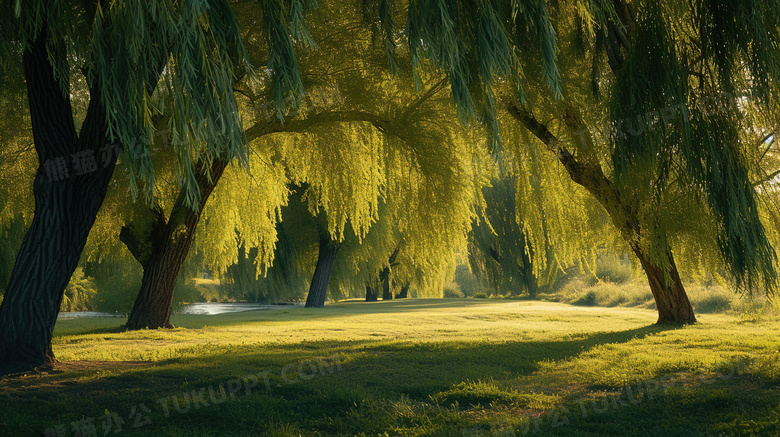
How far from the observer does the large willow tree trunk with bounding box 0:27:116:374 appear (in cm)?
520

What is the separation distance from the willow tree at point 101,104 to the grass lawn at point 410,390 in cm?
99

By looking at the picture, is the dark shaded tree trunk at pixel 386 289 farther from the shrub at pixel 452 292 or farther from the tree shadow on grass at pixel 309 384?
the tree shadow on grass at pixel 309 384

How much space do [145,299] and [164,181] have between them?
2291 millimetres

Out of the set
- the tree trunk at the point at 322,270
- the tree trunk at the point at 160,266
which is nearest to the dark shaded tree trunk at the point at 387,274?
the tree trunk at the point at 322,270

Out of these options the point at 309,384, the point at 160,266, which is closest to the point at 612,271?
the point at 160,266

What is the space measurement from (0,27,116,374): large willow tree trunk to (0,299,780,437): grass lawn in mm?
604

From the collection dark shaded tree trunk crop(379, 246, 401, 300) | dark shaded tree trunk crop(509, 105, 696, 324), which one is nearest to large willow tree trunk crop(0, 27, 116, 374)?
dark shaded tree trunk crop(509, 105, 696, 324)

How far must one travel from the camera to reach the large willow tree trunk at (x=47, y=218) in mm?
5203

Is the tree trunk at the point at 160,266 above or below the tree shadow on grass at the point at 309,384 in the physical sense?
above

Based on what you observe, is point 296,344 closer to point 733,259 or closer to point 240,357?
point 240,357

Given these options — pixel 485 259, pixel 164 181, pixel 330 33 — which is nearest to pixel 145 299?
pixel 164 181

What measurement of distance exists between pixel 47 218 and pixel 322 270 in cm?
1319

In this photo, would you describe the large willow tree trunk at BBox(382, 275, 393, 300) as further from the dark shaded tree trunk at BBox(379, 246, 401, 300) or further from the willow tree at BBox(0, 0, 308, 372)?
the willow tree at BBox(0, 0, 308, 372)

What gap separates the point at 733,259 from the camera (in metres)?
4.59
